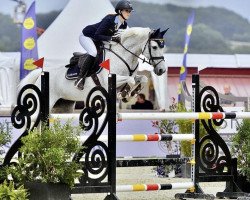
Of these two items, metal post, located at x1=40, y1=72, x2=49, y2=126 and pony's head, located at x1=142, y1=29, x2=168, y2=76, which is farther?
pony's head, located at x1=142, y1=29, x2=168, y2=76

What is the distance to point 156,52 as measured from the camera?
Answer: 35.3 ft

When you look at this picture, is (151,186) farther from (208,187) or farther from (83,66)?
(83,66)

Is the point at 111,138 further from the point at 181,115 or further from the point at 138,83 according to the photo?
the point at 138,83

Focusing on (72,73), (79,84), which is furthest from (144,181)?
(72,73)

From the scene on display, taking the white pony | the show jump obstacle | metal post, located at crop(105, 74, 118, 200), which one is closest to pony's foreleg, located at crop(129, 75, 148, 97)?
the white pony

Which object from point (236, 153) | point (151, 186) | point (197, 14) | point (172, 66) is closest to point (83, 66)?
point (236, 153)

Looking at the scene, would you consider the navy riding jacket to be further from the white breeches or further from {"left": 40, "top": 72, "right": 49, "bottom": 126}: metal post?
{"left": 40, "top": 72, "right": 49, "bottom": 126}: metal post

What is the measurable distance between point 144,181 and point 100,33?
234cm

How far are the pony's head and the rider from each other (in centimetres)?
42

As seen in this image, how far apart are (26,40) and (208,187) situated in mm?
7583

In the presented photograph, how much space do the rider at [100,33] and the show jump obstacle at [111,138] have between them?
3.12 meters

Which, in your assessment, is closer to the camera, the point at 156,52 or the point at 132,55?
the point at 156,52

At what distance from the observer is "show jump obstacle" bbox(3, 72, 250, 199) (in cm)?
616

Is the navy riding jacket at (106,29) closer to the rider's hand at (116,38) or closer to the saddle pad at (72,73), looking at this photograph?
the rider's hand at (116,38)
